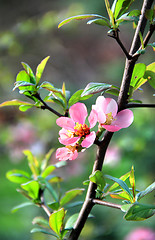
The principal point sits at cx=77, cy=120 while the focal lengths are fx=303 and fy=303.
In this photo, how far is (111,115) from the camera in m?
0.33

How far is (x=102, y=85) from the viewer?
13.2 inches

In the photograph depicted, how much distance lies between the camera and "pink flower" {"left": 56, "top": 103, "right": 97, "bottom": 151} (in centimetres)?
33

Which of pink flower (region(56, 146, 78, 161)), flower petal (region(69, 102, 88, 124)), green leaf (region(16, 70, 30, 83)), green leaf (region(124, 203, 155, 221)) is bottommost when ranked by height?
green leaf (region(124, 203, 155, 221))

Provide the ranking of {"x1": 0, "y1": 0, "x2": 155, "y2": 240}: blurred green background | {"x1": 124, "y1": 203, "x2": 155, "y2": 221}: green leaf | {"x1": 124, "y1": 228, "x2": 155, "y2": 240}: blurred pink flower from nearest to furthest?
1. {"x1": 124, "y1": 203, "x2": 155, "y2": 221}: green leaf
2. {"x1": 124, "y1": 228, "x2": 155, "y2": 240}: blurred pink flower
3. {"x1": 0, "y1": 0, "x2": 155, "y2": 240}: blurred green background

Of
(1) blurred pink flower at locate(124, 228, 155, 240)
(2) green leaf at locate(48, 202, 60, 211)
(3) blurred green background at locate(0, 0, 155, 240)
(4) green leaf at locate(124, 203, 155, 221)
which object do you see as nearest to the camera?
(4) green leaf at locate(124, 203, 155, 221)

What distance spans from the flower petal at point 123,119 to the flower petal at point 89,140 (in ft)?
0.10

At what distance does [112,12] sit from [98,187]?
0.20 m

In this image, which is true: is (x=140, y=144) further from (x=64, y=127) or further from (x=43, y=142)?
(x=64, y=127)

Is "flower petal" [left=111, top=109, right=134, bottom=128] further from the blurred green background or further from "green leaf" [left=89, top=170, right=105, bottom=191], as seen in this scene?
the blurred green background

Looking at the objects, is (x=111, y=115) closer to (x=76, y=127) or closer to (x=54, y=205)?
(x=76, y=127)

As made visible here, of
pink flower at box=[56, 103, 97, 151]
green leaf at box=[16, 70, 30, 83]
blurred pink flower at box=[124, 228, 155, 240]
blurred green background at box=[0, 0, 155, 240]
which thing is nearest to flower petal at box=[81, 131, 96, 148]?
pink flower at box=[56, 103, 97, 151]

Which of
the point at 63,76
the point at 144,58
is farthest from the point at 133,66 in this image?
the point at 63,76

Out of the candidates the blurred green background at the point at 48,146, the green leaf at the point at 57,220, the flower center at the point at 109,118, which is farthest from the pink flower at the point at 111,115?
the blurred green background at the point at 48,146

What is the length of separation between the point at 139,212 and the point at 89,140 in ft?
0.28
